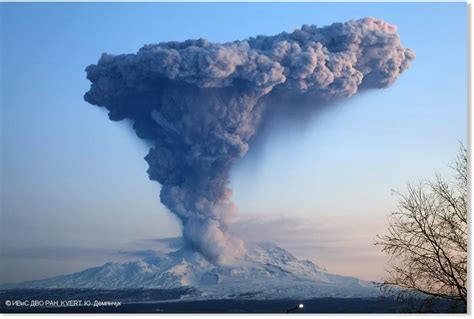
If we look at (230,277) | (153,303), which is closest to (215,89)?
(230,277)

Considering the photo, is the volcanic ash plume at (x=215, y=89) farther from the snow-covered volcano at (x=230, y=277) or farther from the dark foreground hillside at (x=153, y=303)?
the dark foreground hillside at (x=153, y=303)

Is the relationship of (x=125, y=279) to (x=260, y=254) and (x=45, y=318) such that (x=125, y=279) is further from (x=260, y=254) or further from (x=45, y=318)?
(x=45, y=318)

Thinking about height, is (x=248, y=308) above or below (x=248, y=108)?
below

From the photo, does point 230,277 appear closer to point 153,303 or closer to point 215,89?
point 153,303

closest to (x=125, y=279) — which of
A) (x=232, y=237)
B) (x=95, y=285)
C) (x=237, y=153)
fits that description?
(x=95, y=285)

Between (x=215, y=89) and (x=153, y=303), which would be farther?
(x=215, y=89)

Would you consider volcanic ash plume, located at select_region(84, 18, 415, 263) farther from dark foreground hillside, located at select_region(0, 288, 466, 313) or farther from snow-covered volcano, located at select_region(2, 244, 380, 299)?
dark foreground hillside, located at select_region(0, 288, 466, 313)
